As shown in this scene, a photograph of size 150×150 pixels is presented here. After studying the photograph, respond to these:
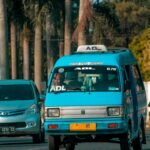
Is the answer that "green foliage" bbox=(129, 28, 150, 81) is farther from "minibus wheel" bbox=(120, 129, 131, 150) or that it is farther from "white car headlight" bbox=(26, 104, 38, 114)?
"minibus wheel" bbox=(120, 129, 131, 150)

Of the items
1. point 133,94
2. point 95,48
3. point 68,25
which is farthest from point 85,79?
point 68,25

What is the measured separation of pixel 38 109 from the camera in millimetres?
24125

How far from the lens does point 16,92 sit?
2450cm

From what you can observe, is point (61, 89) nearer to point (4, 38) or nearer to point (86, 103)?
point (86, 103)

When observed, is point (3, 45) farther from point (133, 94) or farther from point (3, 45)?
point (133, 94)

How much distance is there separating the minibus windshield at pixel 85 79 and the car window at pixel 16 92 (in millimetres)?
6225

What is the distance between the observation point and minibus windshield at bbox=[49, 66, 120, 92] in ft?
57.8

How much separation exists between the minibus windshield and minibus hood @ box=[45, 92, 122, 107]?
0.25m

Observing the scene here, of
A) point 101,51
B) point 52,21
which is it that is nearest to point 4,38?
point 52,21

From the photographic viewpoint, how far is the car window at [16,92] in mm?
24266

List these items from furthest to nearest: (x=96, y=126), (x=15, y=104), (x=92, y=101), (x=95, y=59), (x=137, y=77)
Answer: (x=15, y=104), (x=137, y=77), (x=95, y=59), (x=92, y=101), (x=96, y=126)

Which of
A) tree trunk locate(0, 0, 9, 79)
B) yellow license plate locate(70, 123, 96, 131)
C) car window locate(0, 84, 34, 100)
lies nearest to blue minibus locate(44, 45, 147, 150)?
yellow license plate locate(70, 123, 96, 131)

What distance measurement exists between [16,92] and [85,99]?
25.0 ft

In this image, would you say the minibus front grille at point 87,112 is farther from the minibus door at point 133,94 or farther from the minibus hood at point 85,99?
the minibus door at point 133,94
